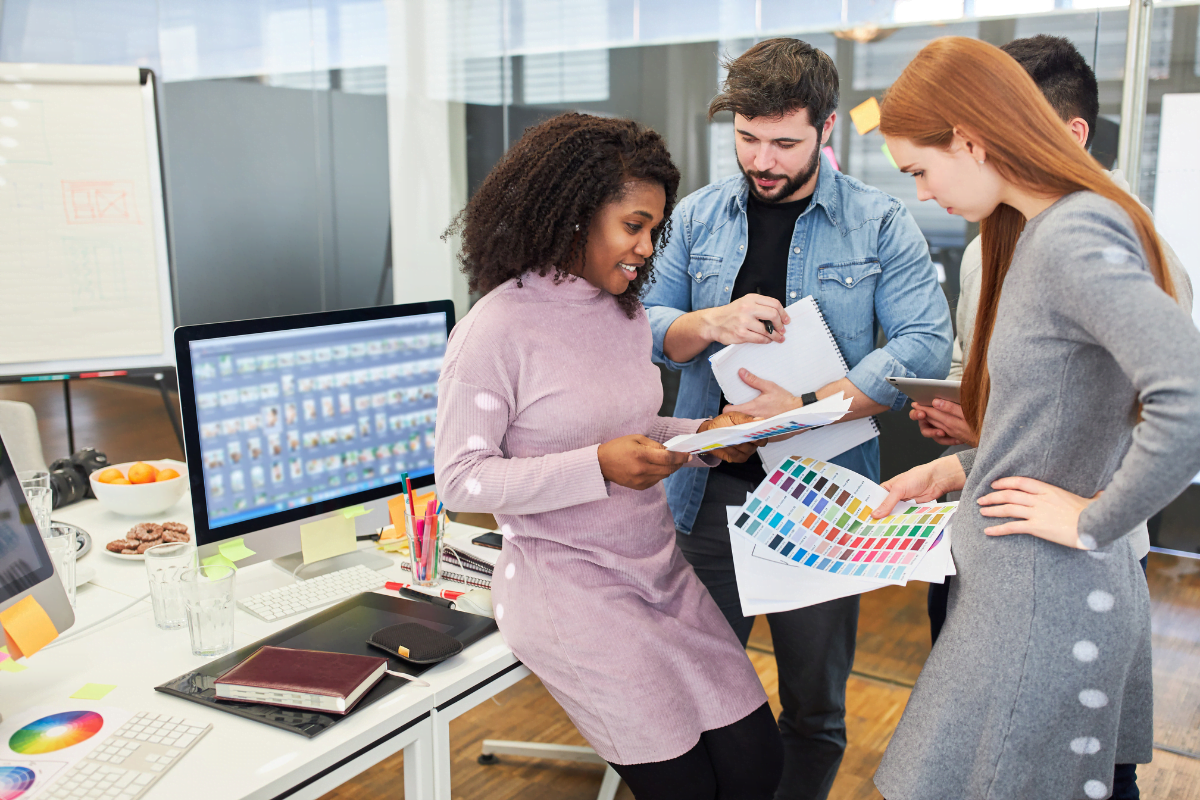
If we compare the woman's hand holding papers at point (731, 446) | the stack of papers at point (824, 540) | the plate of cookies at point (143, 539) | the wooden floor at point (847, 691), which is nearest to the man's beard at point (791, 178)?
the woman's hand holding papers at point (731, 446)

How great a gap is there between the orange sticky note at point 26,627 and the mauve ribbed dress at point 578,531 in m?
0.55

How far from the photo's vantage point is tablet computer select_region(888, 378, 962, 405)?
141 centimetres

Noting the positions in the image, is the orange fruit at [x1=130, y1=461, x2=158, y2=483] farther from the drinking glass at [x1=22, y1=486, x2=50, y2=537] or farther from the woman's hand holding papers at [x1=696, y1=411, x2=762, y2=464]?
the woman's hand holding papers at [x1=696, y1=411, x2=762, y2=464]

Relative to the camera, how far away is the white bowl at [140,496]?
6.19 feet

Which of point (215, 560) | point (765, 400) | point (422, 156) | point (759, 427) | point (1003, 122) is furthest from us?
point (422, 156)

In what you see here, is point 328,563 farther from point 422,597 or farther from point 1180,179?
point 1180,179

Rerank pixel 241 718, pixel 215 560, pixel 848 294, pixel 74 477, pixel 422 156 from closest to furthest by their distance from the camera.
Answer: pixel 241 718
pixel 215 560
pixel 848 294
pixel 74 477
pixel 422 156

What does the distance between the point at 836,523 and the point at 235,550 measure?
0.98 metres

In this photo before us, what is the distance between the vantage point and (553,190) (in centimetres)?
143

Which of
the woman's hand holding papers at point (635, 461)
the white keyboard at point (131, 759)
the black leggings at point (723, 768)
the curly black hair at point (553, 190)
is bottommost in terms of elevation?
the black leggings at point (723, 768)

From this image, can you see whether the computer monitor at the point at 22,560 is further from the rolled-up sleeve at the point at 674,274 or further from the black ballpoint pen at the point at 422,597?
the rolled-up sleeve at the point at 674,274

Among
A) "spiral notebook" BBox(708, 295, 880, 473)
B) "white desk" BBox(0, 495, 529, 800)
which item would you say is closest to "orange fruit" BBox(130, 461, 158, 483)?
"white desk" BBox(0, 495, 529, 800)

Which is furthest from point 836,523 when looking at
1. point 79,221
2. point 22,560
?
point 79,221

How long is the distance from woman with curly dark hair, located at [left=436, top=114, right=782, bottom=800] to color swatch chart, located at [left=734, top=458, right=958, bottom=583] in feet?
0.62
